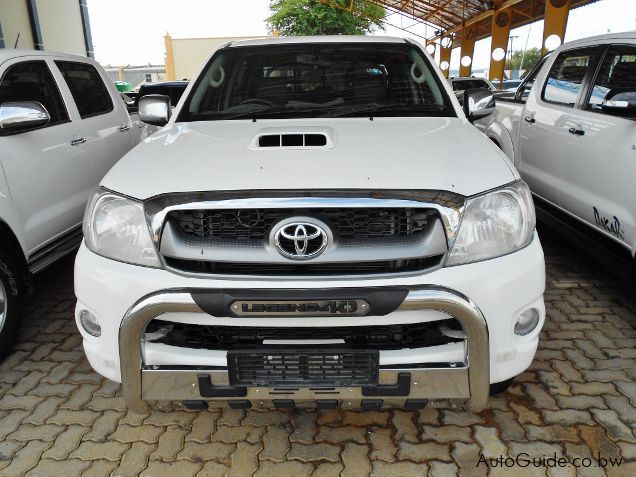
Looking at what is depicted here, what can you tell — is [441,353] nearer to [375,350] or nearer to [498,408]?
[375,350]

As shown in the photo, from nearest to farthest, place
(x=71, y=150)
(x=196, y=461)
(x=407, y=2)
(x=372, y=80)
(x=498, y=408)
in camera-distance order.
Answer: (x=196, y=461)
(x=498, y=408)
(x=372, y=80)
(x=71, y=150)
(x=407, y=2)

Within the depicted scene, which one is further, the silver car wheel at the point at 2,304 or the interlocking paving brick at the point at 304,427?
the silver car wheel at the point at 2,304

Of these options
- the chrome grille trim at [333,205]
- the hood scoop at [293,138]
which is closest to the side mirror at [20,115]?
the hood scoop at [293,138]

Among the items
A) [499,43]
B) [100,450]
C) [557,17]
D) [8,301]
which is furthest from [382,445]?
[499,43]

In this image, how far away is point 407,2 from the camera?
2739cm

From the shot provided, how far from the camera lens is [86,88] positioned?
431 centimetres

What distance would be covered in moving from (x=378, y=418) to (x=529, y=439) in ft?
2.19

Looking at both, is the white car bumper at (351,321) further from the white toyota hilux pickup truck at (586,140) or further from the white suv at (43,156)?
the white toyota hilux pickup truck at (586,140)

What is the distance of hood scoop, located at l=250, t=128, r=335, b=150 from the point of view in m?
2.32

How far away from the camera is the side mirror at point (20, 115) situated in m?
2.95

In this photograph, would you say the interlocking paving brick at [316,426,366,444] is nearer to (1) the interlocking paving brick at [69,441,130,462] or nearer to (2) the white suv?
(1) the interlocking paving brick at [69,441,130,462]

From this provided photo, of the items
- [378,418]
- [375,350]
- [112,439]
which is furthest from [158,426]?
[375,350]

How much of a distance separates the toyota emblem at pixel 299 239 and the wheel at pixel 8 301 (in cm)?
194

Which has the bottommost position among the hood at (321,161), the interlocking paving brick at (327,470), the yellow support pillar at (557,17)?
the interlocking paving brick at (327,470)
